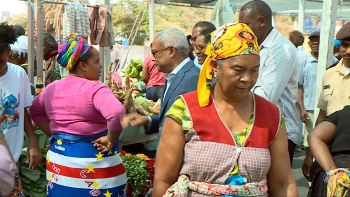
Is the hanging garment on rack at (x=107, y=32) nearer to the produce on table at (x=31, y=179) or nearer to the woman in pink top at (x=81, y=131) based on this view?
the produce on table at (x=31, y=179)

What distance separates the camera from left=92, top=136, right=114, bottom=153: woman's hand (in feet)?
11.1

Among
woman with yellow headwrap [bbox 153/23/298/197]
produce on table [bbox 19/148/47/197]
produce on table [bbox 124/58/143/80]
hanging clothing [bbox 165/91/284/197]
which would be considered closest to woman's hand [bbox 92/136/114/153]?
woman with yellow headwrap [bbox 153/23/298/197]

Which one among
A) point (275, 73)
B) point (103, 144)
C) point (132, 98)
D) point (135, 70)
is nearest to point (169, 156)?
point (103, 144)

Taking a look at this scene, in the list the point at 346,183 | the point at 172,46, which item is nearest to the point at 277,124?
the point at 346,183

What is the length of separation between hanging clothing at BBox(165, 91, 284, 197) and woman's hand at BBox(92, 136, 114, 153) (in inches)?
47.9

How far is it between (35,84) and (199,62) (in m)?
2.34

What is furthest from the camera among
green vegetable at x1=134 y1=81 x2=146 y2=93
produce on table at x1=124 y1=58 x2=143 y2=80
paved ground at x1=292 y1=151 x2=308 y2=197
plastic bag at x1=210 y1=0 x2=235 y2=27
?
produce on table at x1=124 y1=58 x2=143 y2=80

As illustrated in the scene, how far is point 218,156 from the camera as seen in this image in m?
2.18

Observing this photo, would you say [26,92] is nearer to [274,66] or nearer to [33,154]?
[33,154]

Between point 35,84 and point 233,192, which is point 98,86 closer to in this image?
point 233,192

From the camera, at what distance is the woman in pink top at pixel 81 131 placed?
334cm

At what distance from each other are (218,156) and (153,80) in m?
5.22

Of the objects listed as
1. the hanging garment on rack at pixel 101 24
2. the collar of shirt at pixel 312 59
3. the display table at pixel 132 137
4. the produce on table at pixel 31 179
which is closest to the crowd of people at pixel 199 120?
the produce on table at pixel 31 179

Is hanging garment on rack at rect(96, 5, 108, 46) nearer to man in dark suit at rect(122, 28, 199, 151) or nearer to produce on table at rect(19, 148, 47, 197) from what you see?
produce on table at rect(19, 148, 47, 197)
